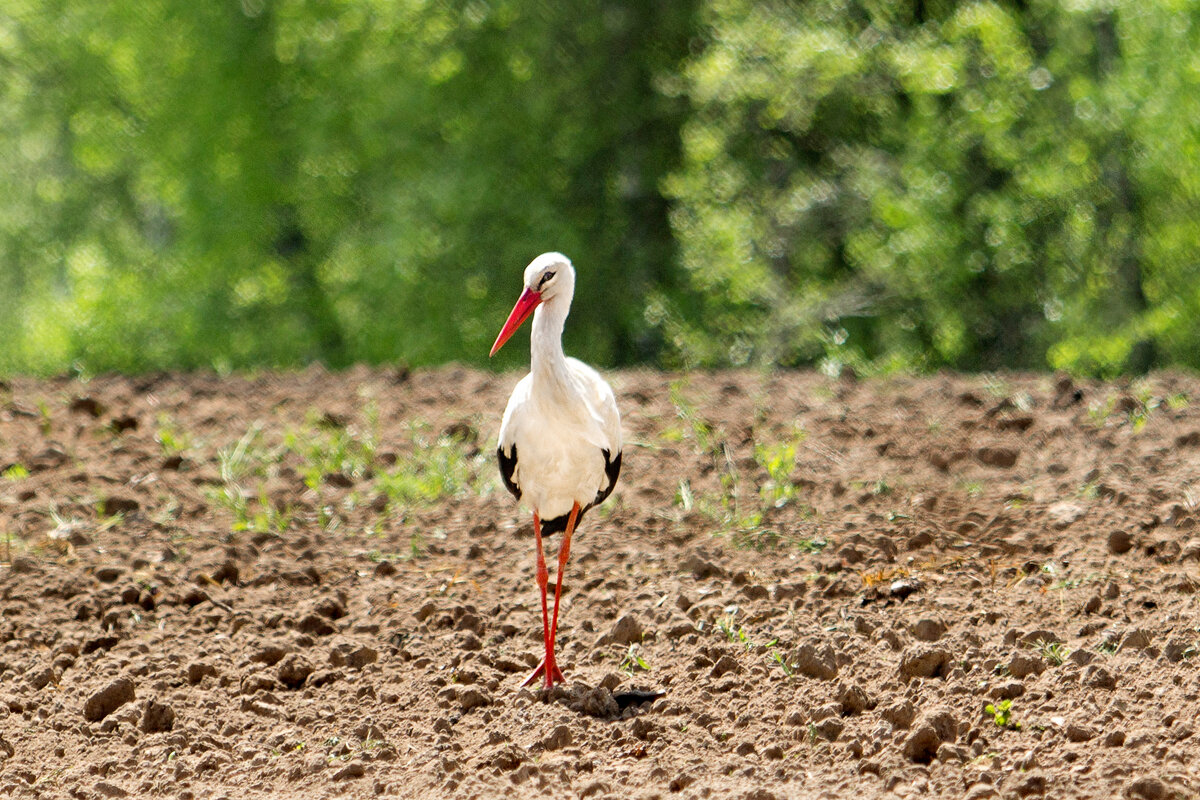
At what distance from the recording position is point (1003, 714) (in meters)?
4.23

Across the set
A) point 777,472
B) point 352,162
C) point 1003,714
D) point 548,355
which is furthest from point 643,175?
point 1003,714

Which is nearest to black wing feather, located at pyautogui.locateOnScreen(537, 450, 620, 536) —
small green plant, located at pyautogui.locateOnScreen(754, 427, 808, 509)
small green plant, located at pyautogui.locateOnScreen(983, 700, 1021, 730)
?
small green plant, located at pyautogui.locateOnScreen(754, 427, 808, 509)

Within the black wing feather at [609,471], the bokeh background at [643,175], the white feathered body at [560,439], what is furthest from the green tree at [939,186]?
the white feathered body at [560,439]

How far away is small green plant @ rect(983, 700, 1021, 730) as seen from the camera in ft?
13.8

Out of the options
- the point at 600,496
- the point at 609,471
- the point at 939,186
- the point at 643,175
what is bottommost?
the point at 600,496

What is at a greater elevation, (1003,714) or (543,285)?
(543,285)

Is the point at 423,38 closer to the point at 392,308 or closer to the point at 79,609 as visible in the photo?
the point at 392,308

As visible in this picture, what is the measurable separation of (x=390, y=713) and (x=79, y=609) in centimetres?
182

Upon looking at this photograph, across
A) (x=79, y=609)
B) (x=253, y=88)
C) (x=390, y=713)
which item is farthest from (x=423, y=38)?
(x=390, y=713)

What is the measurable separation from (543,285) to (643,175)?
1143 centimetres

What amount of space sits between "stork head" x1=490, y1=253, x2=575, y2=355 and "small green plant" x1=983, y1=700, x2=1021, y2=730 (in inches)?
82.6

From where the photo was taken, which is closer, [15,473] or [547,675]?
[547,675]

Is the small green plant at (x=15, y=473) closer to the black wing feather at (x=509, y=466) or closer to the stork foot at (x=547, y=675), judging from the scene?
the black wing feather at (x=509, y=466)

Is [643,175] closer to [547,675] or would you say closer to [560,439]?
[560,439]
